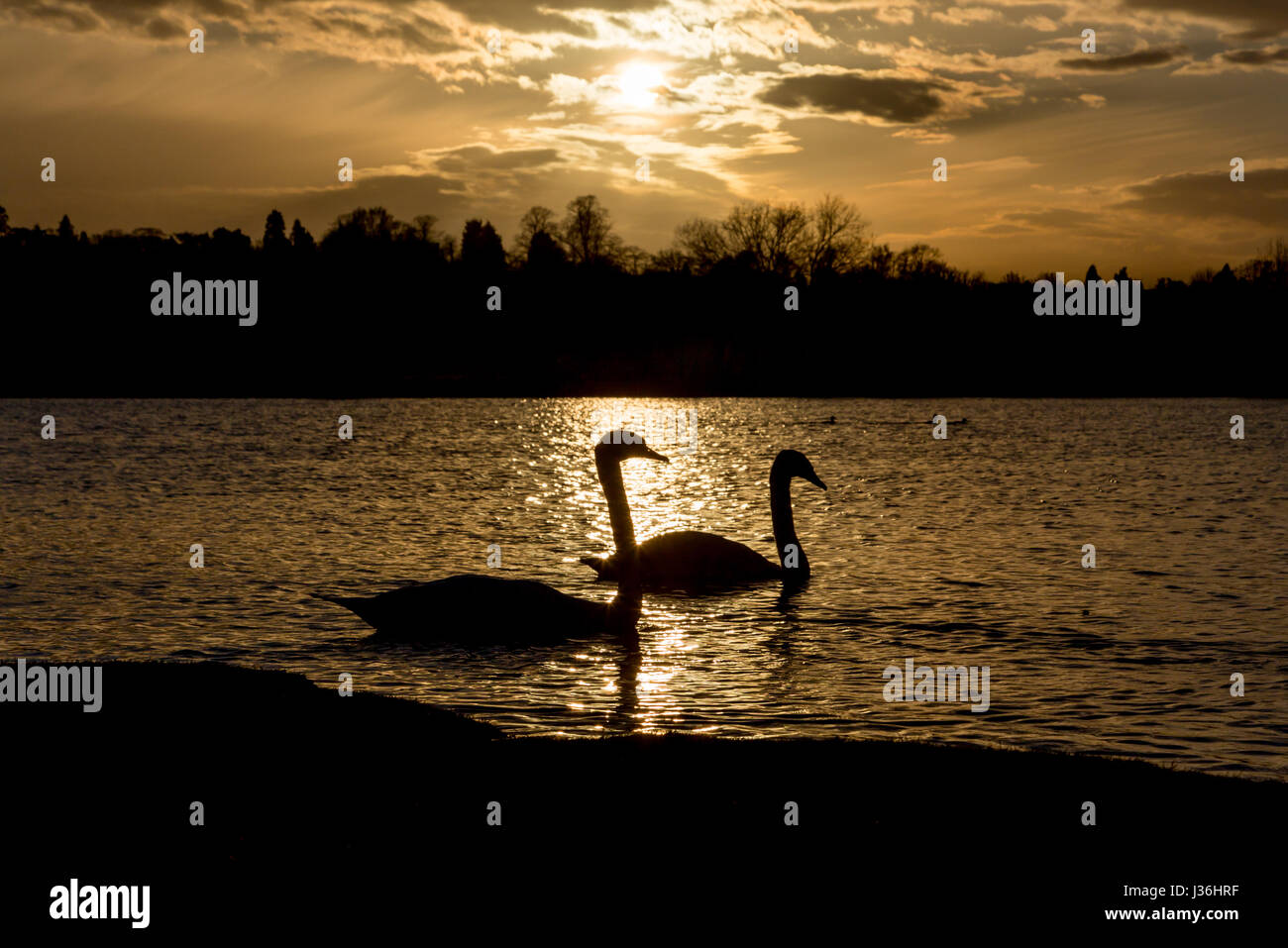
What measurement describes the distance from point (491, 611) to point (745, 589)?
5.25m

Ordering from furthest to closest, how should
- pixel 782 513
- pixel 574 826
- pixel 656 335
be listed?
1. pixel 656 335
2. pixel 782 513
3. pixel 574 826

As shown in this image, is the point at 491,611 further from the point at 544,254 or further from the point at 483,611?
the point at 544,254

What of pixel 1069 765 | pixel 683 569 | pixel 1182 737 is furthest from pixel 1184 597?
pixel 1069 765

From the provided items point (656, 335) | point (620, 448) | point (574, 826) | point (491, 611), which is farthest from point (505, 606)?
point (656, 335)

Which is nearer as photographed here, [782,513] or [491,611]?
[491,611]

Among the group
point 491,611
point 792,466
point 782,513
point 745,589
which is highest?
point 792,466

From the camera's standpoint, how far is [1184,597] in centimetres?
1627

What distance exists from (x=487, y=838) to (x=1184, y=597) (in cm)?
1264

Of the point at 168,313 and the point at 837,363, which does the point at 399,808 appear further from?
the point at 168,313

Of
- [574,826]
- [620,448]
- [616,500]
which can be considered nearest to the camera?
[574,826]

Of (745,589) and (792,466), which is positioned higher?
(792,466)

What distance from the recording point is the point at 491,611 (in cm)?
1261

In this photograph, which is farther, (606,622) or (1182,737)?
(606,622)
